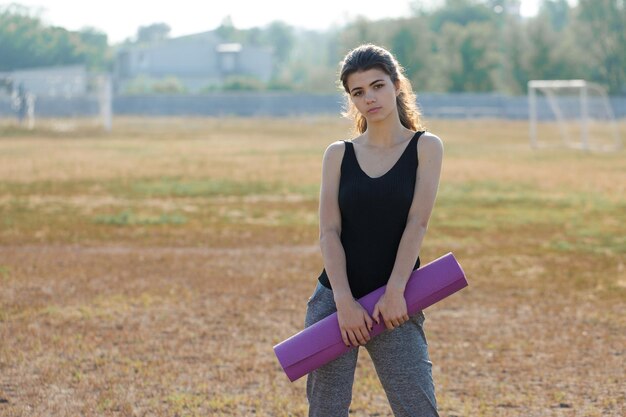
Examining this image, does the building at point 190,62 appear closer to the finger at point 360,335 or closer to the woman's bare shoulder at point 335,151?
the woman's bare shoulder at point 335,151

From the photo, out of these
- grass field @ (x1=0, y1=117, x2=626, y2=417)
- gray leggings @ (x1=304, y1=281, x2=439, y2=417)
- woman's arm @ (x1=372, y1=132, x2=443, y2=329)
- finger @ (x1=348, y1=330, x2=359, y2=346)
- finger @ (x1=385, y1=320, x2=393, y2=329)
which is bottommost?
grass field @ (x1=0, y1=117, x2=626, y2=417)

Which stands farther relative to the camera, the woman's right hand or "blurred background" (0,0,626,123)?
"blurred background" (0,0,626,123)

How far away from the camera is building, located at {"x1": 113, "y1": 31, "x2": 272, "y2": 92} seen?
133000mm

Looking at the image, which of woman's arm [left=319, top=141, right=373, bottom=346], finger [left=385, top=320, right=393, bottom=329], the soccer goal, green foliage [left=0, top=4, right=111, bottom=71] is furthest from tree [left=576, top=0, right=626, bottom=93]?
finger [left=385, top=320, right=393, bottom=329]

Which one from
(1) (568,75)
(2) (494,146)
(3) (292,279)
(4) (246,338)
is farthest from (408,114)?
(1) (568,75)

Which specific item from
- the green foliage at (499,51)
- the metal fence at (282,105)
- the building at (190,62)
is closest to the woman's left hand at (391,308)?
the metal fence at (282,105)

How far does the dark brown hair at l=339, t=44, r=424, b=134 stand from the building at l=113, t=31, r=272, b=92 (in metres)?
126

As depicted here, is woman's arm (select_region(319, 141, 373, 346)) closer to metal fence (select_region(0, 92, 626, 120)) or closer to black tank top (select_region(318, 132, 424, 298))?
black tank top (select_region(318, 132, 424, 298))

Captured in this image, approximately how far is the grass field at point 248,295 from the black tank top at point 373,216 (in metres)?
2.46

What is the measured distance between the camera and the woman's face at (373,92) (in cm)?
390

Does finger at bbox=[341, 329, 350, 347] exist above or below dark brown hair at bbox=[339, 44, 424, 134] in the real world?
below

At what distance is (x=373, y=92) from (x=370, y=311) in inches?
30.2

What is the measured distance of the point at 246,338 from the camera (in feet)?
27.2

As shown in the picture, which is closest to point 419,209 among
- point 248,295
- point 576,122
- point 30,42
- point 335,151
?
point 335,151
